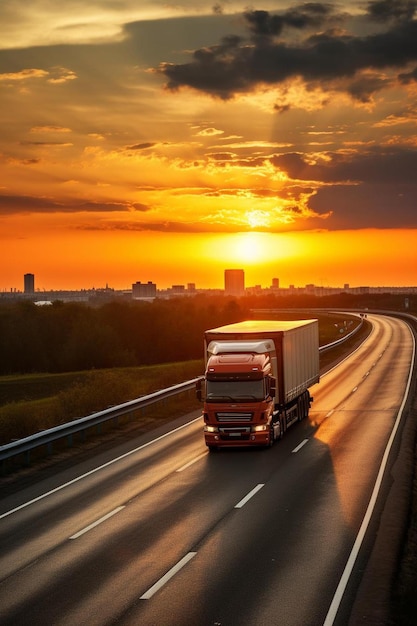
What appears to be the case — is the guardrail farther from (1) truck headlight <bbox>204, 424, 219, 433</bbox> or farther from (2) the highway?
(1) truck headlight <bbox>204, 424, 219, 433</bbox>

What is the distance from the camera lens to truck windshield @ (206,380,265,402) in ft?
92.2

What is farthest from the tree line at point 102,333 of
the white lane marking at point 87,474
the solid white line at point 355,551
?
the solid white line at point 355,551

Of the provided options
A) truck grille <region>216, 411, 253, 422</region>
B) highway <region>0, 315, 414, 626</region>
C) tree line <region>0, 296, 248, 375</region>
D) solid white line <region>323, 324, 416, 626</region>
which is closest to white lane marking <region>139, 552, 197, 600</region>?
highway <region>0, 315, 414, 626</region>

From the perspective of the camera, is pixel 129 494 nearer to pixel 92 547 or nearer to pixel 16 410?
pixel 92 547

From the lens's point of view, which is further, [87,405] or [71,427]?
[87,405]

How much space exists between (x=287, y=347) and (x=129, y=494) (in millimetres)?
11448

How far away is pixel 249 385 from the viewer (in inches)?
1111

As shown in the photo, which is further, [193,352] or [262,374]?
[193,352]

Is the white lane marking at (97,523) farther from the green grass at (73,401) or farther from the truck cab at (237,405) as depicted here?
the green grass at (73,401)

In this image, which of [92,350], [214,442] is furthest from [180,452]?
[92,350]

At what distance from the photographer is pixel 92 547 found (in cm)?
1706

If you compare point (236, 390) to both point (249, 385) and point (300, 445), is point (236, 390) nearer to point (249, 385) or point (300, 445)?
point (249, 385)

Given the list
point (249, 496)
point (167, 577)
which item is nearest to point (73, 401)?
point (249, 496)

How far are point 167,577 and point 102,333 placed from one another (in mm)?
92401
